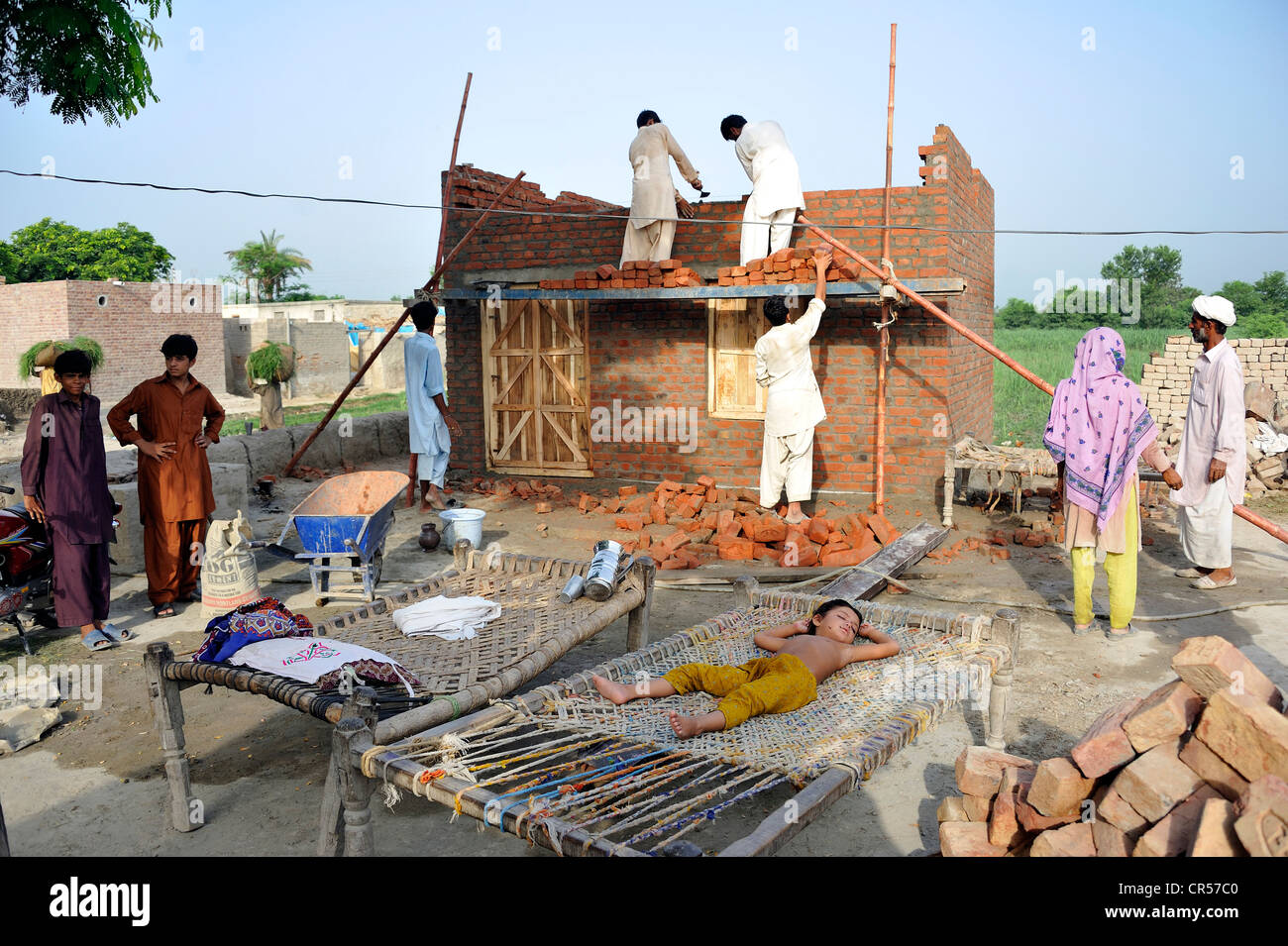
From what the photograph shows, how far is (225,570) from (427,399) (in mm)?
3430

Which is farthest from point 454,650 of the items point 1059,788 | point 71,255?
point 71,255

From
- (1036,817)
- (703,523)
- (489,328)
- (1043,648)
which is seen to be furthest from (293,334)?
(1036,817)

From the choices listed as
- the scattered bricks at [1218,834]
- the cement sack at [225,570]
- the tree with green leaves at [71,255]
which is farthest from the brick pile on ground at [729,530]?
the tree with green leaves at [71,255]

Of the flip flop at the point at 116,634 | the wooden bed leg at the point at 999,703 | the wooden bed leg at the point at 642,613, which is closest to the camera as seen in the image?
the wooden bed leg at the point at 999,703

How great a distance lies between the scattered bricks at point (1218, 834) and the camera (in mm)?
2246

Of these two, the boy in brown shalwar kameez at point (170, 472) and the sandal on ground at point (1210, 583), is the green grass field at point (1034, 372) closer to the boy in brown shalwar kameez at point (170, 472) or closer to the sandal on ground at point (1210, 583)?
the sandal on ground at point (1210, 583)

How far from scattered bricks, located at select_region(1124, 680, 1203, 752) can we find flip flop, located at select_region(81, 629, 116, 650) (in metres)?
5.57

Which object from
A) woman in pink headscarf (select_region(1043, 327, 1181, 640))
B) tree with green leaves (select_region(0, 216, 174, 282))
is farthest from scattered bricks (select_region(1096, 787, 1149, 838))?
tree with green leaves (select_region(0, 216, 174, 282))

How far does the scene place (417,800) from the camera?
3.88 metres

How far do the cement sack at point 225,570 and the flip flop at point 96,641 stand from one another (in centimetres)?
58

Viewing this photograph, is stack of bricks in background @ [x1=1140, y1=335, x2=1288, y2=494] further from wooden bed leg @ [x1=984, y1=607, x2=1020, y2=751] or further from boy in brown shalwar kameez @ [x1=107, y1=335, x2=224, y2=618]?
boy in brown shalwar kameez @ [x1=107, y1=335, x2=224, y2=618]

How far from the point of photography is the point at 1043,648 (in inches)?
214

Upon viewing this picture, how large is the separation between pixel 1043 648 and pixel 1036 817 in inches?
115
